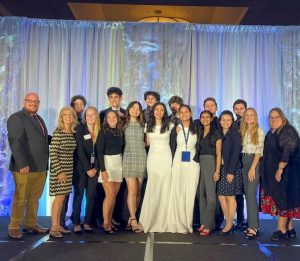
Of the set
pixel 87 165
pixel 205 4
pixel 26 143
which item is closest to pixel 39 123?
pixel 26 143

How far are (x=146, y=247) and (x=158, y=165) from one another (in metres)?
0.91

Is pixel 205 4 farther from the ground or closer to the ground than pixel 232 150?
farther from the ground

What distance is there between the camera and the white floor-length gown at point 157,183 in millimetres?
3980

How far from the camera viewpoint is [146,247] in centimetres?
340

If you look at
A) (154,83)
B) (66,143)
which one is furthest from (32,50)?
(66,143)

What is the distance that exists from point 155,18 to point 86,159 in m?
Answer: 3.23

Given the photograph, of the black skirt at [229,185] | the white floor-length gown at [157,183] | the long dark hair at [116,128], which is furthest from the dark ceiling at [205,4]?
the black skirt at [229,185]

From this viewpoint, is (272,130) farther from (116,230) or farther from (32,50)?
(32,50)

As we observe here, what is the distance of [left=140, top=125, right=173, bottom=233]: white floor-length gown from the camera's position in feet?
13.1

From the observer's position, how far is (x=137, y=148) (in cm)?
399

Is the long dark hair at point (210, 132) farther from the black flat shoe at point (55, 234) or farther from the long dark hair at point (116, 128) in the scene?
the black flat shoe at point (55, 234)

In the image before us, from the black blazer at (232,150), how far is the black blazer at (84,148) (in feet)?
4.41

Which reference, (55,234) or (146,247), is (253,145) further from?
(55,234)

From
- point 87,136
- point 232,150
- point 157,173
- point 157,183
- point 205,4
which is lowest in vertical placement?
point 157,183
